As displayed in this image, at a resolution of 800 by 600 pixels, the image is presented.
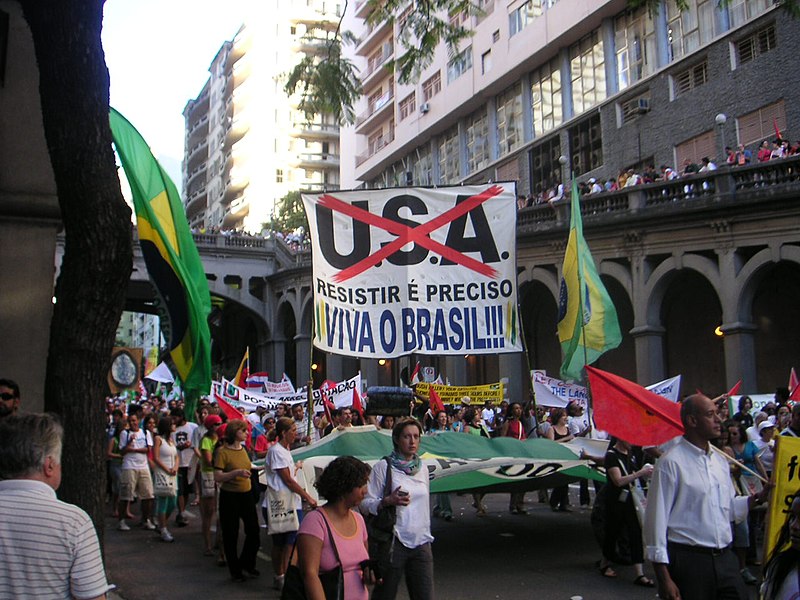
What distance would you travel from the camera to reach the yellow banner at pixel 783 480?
17.5ft

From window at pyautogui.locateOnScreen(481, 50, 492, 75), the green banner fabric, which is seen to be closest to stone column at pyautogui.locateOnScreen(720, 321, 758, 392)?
the green banner fabric

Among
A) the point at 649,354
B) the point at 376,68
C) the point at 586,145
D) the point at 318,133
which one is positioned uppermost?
the point at 318,133

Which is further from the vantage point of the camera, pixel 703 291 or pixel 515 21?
pixel 515 21

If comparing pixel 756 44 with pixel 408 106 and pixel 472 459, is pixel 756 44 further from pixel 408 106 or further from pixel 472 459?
pixel 408 106

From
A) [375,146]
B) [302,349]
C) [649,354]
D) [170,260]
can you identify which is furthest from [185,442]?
[375,146]

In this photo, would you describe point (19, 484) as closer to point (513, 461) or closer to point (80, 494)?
point (80, 494)

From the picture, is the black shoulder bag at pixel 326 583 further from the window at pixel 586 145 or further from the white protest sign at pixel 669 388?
the window at pixel 586 145

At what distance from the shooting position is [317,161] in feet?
277

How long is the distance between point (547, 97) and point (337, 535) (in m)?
35.1

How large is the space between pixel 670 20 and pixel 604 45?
10.1 ft

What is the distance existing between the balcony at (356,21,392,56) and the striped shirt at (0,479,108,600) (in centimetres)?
5035

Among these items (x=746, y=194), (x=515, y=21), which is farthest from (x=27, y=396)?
(x=515, y=21)

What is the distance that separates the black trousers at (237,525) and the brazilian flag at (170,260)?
7.21 feet

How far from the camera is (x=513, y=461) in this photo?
1030 cm
